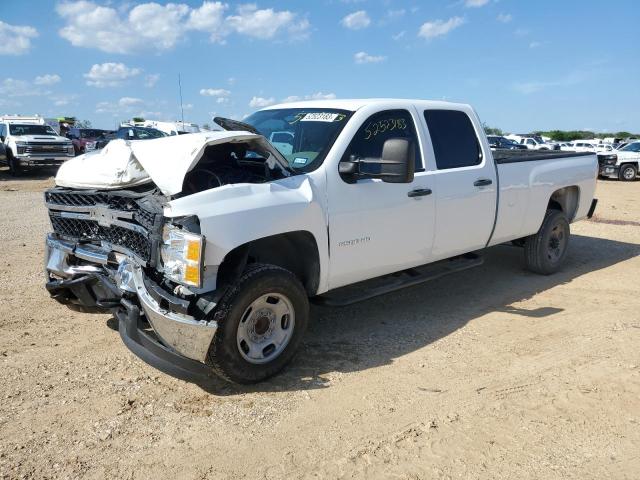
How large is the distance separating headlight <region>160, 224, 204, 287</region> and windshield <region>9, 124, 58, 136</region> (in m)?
19.8

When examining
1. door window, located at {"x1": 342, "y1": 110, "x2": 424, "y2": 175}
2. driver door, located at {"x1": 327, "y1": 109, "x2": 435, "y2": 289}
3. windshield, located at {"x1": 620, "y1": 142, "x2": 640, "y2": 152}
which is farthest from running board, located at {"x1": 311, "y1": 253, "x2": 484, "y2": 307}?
windshield, located at {"x1": 620, "y1": 142, "x2": 640, "y2": 152}

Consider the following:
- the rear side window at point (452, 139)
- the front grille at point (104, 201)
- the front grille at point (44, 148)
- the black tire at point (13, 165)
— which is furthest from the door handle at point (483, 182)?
the black tire at point (13, 165)

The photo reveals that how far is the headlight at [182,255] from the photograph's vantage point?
319cm

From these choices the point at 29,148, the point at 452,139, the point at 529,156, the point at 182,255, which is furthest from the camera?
the point at 29,148

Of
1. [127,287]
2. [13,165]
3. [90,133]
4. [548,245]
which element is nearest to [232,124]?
[127,287]

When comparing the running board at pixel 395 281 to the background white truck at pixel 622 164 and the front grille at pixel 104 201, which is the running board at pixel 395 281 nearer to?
the front grille at pixel 104 201

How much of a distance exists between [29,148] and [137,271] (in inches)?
717

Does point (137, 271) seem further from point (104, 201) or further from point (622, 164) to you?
point (622, 164)

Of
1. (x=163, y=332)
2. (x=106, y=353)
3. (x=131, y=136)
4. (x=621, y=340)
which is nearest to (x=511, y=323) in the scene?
(x=621, y=340)

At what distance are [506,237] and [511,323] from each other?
3.96ft

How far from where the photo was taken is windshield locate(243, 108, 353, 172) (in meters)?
4.10

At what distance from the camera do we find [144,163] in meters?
3.62

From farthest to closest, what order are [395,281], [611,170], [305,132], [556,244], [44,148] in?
1. [611,170]
2. [44,148]
3. [556,244]
4. [395,281]
5. [305,132]

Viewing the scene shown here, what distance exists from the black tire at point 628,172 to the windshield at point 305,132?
21.6 meters
